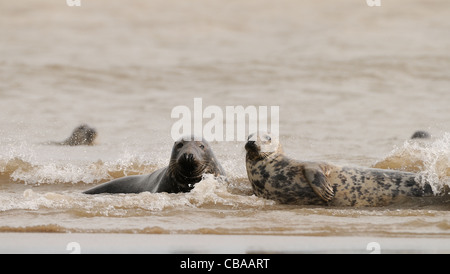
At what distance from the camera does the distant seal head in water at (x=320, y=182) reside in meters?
7.86

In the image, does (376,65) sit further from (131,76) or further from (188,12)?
(188,12)

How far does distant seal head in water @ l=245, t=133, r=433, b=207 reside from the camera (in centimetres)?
786

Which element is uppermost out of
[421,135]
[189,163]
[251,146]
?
[251,146]

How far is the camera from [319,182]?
306 inches

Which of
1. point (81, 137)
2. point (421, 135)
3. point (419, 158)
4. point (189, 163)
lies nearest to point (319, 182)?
point (189, 163)

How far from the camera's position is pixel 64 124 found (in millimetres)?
16125

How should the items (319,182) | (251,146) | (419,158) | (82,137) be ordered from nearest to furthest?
(319,182) < (251,146) < (419,158) < (82,137)

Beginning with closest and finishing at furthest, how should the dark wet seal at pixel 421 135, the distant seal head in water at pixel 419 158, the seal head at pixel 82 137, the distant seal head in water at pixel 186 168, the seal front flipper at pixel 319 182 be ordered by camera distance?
the seal front flipper at pixel 319 182
the distant seal head in water at pixel 419 158
the distant seal head in water at pixel 186 168
the seal head at pixel 82 137
the dark wet seal at pixel 421 135

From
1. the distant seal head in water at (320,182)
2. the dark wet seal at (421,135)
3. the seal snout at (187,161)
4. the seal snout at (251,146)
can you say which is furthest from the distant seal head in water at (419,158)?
the seal snout at (187,161)

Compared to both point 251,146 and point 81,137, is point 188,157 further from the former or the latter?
point 81,137

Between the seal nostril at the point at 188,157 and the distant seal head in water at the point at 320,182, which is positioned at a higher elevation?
the seal nostril at the point at 188,157

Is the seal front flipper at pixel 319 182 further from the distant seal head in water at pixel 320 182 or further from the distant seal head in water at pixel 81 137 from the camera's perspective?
the distant seal head in water at pixel 81 137

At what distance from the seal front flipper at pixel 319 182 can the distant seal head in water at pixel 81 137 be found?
6523 mm

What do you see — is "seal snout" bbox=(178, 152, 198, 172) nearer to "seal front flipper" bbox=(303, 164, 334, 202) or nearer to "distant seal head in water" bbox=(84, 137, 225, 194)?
"distant seal head in water" bbox=(84, 137, 225, 194)
